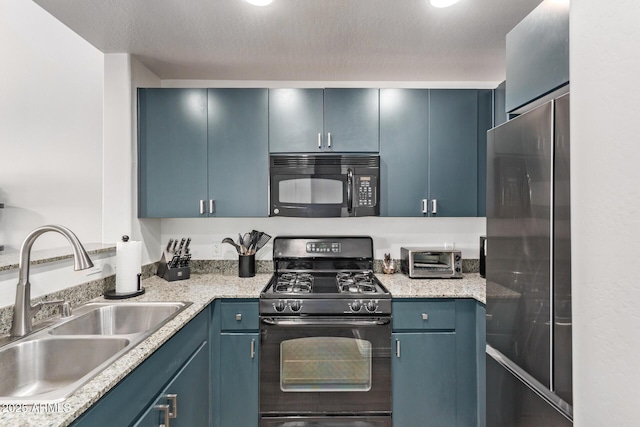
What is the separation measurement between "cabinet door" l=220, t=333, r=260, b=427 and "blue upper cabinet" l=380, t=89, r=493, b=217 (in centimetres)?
122

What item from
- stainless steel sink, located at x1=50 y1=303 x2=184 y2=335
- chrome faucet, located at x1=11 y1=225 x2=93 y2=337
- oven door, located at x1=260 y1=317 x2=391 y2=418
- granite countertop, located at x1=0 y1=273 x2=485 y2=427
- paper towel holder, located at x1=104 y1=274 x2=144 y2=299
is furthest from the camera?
oven door, located at x1=260 y1=317 x2=391 y2=418

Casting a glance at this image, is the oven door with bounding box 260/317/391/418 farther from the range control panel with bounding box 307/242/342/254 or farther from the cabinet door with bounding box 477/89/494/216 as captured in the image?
the cabinet door with bounding box 477/89/494/216

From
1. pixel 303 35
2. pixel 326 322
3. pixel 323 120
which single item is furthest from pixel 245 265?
pixel 303 35

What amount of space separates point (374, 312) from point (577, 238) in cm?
167

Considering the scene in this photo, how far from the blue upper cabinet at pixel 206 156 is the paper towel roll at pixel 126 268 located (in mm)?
454

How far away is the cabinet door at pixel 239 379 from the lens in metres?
2.07

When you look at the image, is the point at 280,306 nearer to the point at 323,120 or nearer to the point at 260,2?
the point at 323,120

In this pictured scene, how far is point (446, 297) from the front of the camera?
2127 mm

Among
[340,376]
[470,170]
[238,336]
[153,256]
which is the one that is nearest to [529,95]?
[470,170]

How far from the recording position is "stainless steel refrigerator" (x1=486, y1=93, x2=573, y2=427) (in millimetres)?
1061

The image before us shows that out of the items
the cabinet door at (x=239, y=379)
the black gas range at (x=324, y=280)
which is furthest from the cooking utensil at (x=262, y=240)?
the cabinet door at (x=239, y=379)

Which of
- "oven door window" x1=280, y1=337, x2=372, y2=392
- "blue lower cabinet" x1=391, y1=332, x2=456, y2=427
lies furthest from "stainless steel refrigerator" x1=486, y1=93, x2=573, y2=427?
"oven door window" x1=280, y1=337, x2=372, y2=392

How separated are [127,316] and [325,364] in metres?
1.09

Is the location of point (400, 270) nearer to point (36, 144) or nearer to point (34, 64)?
point (36, 144)
